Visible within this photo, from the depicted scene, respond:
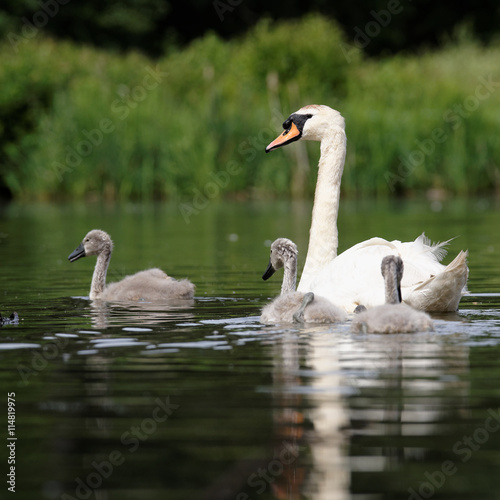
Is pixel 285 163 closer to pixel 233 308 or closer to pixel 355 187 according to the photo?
pixel 355 187

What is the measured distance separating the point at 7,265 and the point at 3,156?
17.7m

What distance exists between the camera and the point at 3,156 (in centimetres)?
3105

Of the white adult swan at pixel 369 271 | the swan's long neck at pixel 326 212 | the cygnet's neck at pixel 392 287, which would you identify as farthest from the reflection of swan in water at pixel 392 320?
the swan's long neck at pixel 326 212

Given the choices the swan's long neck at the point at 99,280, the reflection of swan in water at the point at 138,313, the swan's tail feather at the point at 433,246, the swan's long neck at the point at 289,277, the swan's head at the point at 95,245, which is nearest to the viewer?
the reflection of swan in water at the point at 138,313

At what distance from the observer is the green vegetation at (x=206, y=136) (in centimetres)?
2736

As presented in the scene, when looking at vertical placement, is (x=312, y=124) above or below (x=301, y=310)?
above

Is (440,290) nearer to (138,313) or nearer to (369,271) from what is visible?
(369,271)

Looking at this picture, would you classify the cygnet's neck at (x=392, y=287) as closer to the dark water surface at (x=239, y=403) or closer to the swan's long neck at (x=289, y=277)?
the dark water surface at (x=239, y=403)

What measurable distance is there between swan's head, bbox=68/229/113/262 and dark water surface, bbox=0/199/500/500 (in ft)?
3.39

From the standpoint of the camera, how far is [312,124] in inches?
398

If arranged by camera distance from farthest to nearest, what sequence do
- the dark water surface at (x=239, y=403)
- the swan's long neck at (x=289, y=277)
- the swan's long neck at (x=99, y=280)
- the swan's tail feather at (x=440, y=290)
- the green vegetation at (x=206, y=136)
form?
1. the green vegetation at (x=206, y=136)
2. the swan's long neck at (x=99, y=280)
3. the swan's long neck at (x=289, y=277)
4. the swan's tail feather at (x=440, y=290)
5. the dark water surface at (x=239, y=403)

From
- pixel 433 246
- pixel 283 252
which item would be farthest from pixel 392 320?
pixel 283 252

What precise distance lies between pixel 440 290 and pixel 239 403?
306 cm

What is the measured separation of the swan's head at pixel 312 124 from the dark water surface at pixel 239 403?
138cm
